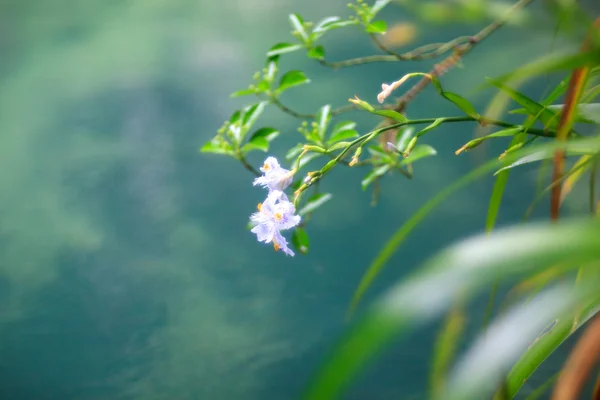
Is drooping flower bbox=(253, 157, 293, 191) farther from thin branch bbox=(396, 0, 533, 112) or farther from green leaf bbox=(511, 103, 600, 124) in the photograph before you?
thin branch bbox=(396, 0, 533, 112)

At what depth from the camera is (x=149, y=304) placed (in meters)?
1.87

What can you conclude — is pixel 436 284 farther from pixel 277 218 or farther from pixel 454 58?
pixel 454 58

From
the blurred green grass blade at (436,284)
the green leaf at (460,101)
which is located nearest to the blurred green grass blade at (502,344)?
the blurred green grass blade at (436,284)

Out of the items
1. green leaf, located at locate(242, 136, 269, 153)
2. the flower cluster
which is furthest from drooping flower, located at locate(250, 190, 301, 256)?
green leaf, located at locate(242, 136, 269, 153)

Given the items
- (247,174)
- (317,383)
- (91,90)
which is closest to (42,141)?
(91,90)

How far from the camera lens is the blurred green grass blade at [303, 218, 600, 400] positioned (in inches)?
9.2

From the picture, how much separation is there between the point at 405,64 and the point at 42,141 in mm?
1169

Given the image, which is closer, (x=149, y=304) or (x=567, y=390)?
(x=567, y=390)

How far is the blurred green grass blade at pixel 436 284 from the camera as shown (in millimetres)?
234

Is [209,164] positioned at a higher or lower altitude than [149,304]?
higher

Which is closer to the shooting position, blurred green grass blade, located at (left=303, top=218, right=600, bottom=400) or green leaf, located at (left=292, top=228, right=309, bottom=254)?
blurred green grass blade, located at (left=303, top=218, right=600, bottom=400)

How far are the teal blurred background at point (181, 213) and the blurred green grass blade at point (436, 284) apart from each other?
157 centimetres

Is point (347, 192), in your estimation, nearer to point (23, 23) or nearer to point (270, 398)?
point (270, 398)

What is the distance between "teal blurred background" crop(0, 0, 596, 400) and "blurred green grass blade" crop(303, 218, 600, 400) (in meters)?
1.57
